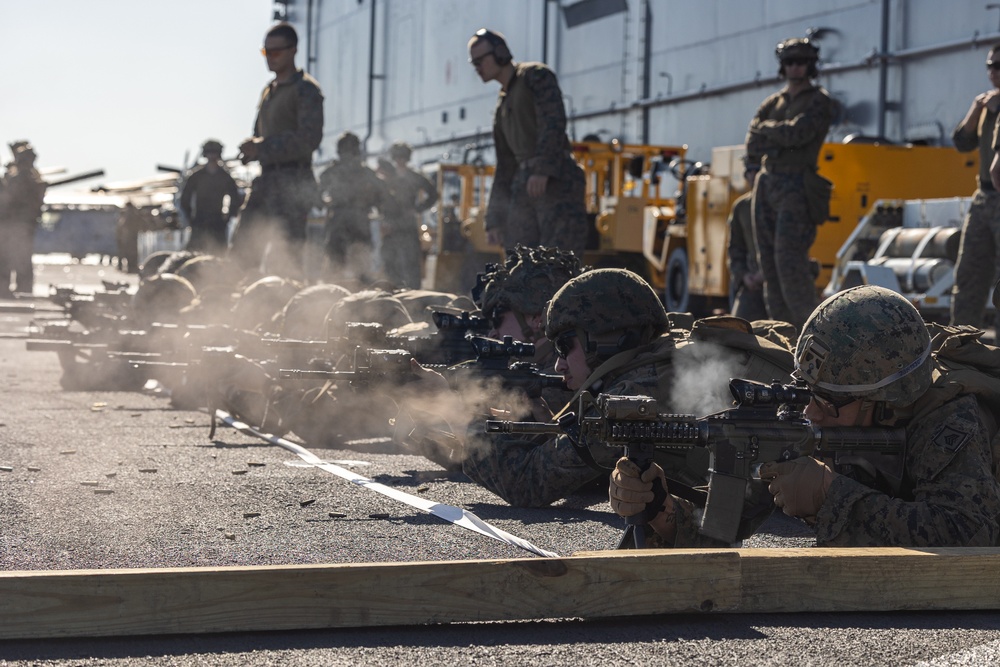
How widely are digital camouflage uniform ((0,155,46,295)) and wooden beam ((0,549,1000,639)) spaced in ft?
68.3

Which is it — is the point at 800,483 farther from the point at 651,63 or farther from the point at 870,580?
the point at 651,63

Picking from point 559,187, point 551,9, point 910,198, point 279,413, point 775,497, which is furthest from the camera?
point 551,9

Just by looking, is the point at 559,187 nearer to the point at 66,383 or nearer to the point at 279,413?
the point at 279,413

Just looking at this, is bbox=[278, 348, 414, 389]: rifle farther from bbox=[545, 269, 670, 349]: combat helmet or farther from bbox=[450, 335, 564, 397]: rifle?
bbox=[545, 269, 670, 349]: combat helmet

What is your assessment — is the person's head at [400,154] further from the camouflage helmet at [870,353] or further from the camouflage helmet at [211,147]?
the camouflage helmet at [870,353]

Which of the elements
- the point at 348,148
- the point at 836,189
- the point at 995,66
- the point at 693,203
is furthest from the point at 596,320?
the point at 348,148

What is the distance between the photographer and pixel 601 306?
4.79 metres

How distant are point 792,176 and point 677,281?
295 inches

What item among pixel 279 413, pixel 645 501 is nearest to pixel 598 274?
pixel 645 501

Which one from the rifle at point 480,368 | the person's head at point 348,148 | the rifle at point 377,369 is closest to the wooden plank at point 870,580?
the rifle at point 480,368

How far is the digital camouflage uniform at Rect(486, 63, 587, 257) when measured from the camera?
919cm

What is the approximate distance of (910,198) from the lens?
48.7 ft

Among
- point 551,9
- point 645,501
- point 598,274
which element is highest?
point 551,9

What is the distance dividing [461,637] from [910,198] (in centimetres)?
1243
